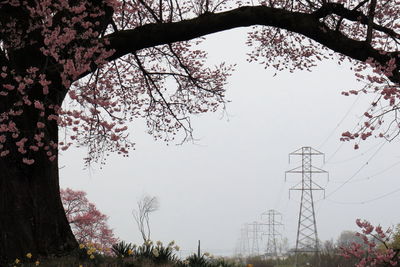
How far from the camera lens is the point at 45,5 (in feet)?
21.1

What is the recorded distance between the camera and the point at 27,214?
795 cm

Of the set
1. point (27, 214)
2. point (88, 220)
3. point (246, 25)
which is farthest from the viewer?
point (88, 220)

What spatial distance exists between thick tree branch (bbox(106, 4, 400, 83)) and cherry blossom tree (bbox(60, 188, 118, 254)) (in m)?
17.6

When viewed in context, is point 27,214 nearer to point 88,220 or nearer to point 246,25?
point 246,25

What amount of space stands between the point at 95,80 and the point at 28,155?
3.78m

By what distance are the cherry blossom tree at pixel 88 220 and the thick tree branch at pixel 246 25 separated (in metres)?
17.6

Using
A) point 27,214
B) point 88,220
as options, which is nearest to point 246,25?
point 27,214

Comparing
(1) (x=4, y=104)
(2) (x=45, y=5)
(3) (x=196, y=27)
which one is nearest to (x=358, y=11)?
(3) (x=196, y=27)

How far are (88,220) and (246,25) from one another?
1854 centimetres

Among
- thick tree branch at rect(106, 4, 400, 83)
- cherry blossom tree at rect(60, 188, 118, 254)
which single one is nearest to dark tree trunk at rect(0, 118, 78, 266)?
thick tree branch at rect(106, 4, 400, 83)

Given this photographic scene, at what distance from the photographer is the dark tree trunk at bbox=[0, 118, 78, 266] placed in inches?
311

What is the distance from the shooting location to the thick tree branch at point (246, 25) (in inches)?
294

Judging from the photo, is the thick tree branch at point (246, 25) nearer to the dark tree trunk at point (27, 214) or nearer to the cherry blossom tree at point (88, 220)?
the dark tree trunk at point (27, 214)

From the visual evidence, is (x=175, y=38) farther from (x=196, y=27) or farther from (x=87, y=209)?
(x=87, y=209)
